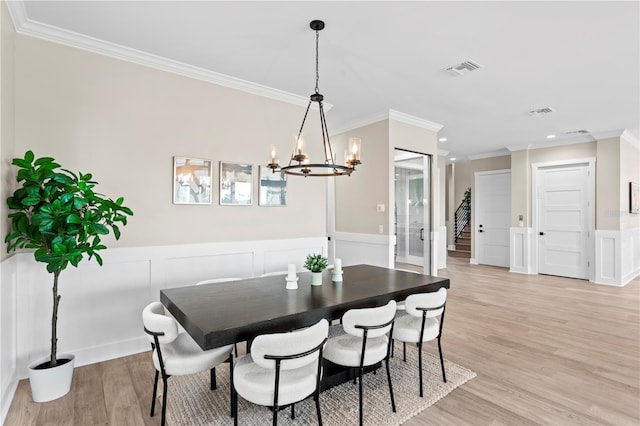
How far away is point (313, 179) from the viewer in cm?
440

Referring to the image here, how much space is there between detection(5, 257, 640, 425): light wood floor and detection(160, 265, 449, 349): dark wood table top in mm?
778

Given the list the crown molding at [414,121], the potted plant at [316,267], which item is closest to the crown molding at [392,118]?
the crown molding at [414,121]

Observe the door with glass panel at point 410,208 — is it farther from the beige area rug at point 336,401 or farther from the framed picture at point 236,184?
the beige area rug at point 336,401

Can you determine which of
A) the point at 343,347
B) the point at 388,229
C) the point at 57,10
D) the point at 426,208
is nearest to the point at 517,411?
the point at 343,347

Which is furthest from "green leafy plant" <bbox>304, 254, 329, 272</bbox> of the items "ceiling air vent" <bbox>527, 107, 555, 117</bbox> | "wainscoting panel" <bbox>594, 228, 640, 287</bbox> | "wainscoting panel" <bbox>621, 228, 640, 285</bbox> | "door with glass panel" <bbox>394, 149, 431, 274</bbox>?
"wainscoting panel" <bbox>621, 228, 640, 285</bbox>

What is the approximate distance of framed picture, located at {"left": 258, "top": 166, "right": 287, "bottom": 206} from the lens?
12.8ft

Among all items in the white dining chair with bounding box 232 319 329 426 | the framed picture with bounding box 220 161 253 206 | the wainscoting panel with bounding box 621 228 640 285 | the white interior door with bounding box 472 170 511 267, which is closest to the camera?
the white dining chair with bounding box 232 319 329 426

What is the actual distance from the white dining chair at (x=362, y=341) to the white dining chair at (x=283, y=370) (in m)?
0.28

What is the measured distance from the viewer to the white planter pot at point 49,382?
7.39ft

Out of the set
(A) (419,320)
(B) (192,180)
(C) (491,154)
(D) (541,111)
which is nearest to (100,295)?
(B) (192,180)

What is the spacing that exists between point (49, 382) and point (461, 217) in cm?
1023

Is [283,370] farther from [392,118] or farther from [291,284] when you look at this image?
[392,118]

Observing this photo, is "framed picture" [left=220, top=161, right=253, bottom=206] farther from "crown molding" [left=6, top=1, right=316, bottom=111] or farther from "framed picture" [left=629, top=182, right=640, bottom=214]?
"framed picture" [left=629, top=182, right=640, bottom=214]

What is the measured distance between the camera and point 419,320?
2666 mm
